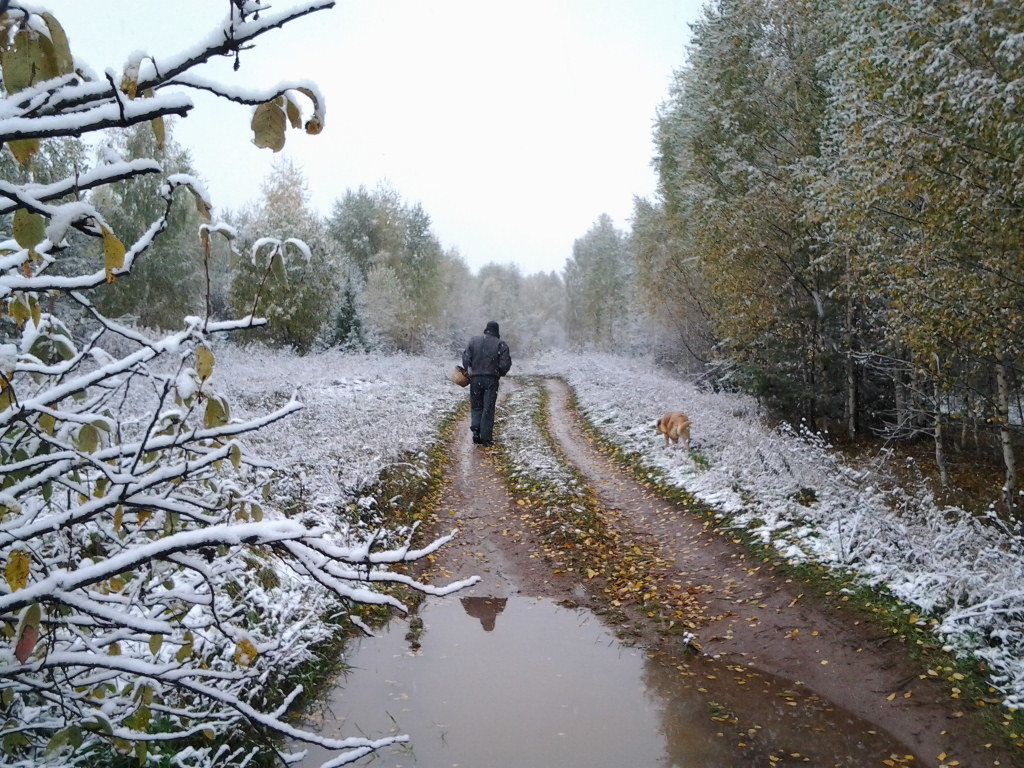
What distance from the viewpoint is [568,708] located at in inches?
189

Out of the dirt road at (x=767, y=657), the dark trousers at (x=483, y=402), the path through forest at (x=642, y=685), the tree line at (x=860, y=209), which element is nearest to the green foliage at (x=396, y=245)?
the tree line at (x=860, y=209)

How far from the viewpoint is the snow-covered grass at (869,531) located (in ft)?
17.0

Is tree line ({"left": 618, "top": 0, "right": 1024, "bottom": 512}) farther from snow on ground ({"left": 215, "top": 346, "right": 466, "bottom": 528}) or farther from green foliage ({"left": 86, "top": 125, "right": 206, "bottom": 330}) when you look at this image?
green foliage ({"left": 86, "top": 125, "right": 206, "bottom": 330})

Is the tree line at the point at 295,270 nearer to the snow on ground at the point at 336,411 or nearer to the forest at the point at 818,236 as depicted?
the forest at the point at 818,236

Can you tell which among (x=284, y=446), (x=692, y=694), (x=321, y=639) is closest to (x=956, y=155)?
(x=692, y=694)

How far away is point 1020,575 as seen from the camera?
5535 millimetres

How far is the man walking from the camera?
1430 cm

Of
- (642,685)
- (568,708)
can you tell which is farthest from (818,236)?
(568,708)

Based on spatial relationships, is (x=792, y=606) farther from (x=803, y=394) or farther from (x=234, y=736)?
(x=803, y=394)

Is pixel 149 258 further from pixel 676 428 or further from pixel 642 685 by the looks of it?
pixel 642 685

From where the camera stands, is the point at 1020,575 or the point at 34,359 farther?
the point at 1020,575

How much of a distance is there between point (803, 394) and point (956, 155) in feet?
27.9

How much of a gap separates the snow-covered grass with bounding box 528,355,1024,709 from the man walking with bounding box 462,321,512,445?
10.5 feet

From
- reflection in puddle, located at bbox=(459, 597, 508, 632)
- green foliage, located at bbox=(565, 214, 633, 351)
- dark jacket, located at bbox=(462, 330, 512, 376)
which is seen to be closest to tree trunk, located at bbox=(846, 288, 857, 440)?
dark jacket, located at bbox=(462, 330, 512, 376)
